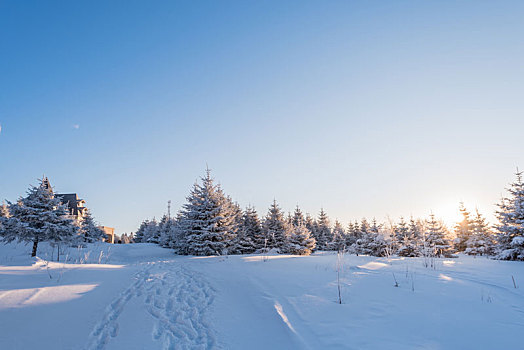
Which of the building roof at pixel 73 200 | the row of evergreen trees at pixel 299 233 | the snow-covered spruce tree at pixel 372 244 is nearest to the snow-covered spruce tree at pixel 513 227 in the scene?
the row of evergreen trees at pixel 299 233

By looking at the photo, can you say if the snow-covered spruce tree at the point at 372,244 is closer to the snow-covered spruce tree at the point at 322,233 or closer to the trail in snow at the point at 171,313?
the snow-covered spruce tree at the point at 322,233

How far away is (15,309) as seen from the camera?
3891 mm

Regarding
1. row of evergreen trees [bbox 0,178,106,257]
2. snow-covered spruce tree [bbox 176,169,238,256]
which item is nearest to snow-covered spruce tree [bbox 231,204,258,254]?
snow-covered spruce tree [bbox 176,169,238,256]

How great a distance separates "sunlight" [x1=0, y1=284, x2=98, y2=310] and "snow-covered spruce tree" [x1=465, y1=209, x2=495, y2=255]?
2919 centimetres

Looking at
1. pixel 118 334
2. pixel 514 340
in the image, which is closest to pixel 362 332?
pixel 514 340

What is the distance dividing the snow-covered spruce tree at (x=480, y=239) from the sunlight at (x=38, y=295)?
2919cm

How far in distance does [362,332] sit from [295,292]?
2.09m

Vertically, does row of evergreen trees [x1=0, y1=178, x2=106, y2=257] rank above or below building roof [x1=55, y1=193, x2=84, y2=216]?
below

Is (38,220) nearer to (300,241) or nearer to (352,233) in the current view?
(300,241)

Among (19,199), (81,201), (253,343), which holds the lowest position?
(253,343)

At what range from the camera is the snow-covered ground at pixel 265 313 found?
3.11m

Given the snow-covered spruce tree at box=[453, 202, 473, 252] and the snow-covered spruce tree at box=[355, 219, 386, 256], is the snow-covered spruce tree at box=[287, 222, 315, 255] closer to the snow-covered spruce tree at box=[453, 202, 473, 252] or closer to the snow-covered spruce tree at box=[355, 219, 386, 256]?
the snow-covered spruce tree at box=[355, 219, 386, 256]

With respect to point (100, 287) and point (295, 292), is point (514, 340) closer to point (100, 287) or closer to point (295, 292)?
point (295, 292)

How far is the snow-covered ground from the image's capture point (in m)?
3.11
